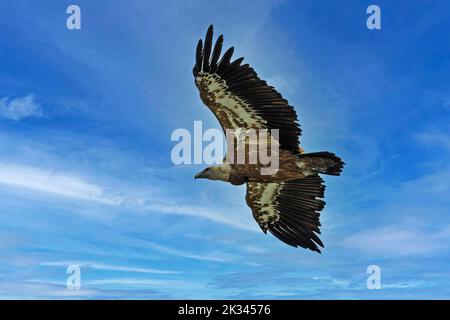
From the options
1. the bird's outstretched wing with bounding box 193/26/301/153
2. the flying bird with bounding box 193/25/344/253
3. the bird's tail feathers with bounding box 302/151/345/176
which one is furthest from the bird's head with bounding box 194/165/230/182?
the bird's tail feathers with bounding box 302/151/345/176

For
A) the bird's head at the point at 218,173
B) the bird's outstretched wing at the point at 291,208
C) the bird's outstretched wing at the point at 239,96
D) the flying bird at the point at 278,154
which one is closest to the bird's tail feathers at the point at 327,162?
the flying bird at the point at 278,154

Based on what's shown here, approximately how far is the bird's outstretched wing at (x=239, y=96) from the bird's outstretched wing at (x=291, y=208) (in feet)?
5.77

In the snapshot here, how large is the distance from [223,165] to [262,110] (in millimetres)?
1630

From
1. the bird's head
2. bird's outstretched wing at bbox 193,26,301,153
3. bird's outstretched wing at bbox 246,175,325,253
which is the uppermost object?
bird's outstretched wing at bbox 193,26,301,153

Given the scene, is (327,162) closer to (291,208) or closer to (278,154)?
(278,154)

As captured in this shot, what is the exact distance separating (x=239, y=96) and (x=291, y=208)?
11.6 ft

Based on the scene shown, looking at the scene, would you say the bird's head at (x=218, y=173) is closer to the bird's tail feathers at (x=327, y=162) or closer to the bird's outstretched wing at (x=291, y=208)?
the bird's outstretched wing at (x=291, y=208)

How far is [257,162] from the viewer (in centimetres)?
1023

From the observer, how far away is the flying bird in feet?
30.3

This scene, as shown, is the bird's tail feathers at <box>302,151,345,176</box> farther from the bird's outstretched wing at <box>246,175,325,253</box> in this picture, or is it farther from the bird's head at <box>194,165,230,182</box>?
the bird's head at <box>194,165,230,182</box>

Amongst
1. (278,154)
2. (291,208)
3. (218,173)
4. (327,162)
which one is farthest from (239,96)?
(291,208)

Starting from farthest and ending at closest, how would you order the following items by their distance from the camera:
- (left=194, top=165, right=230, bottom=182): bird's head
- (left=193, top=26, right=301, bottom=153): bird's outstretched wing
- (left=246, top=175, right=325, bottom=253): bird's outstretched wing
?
(left=246, top=175, right=325, bottom=253): bird's outstretched wing
(left=194, top=165, right=230, bottom=182): bird's head
(left=193, top=26, right=301, bottom=153): bird's outstretched wing

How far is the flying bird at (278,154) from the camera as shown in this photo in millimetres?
9234
